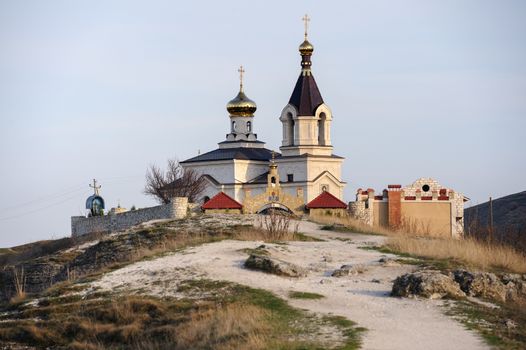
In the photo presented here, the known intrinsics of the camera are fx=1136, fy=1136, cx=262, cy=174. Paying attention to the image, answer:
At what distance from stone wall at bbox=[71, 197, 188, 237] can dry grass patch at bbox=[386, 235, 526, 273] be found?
16505mm

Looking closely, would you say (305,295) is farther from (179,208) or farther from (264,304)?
(179,208)

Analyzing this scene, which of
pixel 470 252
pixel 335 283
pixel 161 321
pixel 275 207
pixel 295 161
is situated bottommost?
pixel 161 321

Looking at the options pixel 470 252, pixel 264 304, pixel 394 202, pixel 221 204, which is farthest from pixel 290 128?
pixel 264 304

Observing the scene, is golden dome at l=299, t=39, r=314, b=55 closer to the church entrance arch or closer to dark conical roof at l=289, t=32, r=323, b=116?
dark conical roof at l=289, t=32, r=323, b=116

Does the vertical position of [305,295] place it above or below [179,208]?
below

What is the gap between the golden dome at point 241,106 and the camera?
6231 cm

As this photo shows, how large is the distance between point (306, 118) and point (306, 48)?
3660mm

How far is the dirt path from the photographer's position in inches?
667

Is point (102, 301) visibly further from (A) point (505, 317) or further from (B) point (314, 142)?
(B) point (314, 142)

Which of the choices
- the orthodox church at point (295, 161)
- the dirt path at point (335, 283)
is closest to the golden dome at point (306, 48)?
the orthodox church at point (295, 161)

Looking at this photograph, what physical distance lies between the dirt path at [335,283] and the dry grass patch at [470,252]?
0.97m

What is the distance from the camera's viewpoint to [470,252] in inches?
974

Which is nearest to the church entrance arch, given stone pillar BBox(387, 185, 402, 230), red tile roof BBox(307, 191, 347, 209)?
red tile roof BBox(307, 191, 347, 209)

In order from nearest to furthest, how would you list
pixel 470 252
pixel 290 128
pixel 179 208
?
pixel 470 252, pixel 179 208, pixel 290 128
